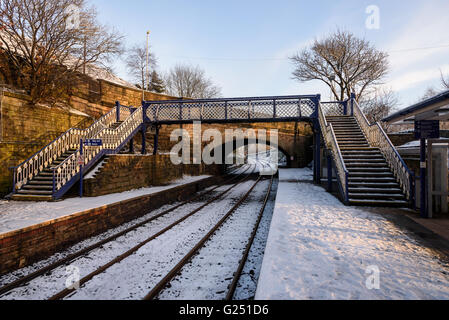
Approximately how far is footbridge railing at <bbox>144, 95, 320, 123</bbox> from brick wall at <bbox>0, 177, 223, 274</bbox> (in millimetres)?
6292

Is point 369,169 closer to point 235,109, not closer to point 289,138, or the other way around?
point 235,109

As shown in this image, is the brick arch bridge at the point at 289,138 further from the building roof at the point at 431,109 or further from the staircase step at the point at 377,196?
the building roof at the point at 431,109

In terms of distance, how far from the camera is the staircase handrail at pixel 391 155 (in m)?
6.91

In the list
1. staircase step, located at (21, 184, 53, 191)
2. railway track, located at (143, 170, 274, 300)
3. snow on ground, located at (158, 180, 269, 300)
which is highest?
staircase step, located at (21, 184, 53, 191)

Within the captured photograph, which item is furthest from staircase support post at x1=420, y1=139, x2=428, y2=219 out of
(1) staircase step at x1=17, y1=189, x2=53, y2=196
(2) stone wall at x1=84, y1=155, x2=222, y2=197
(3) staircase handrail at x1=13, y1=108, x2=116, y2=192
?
(3) staircase handrail at x1=13, y1=108, x2=116, y2=192

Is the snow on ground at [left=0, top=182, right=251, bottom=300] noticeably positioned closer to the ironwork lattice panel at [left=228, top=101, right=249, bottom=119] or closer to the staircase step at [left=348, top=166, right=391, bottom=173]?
the staircase step at [left=348, top=166, right=391, bottom=173]

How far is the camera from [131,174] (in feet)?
35.4

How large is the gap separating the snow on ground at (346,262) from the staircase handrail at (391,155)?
207 centimetres

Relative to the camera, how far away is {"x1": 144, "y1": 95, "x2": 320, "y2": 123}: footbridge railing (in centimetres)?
1284

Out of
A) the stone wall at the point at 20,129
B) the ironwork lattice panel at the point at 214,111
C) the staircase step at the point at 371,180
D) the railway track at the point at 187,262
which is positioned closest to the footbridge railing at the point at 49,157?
the stone wall at the point at 20,129

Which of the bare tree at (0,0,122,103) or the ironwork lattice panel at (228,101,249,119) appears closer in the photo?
the bare tree at (0,0,122,103)

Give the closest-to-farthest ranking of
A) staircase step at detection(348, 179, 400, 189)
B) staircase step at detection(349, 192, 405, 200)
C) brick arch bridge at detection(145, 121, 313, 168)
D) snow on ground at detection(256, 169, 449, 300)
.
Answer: snow on ground at detection(256, 169, 449, 300), staircase step at detection(349, 192, 405, 200), staircase step at detection(348, 179, 400, 189), brick arch bridge at detection(145, 121, 313, 168)

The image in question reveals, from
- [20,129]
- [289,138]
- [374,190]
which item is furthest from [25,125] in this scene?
[289,138]

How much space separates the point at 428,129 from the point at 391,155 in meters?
2.49
